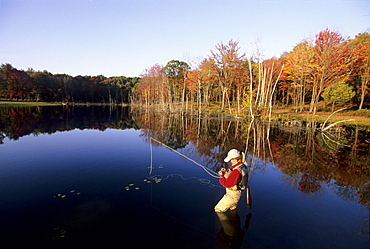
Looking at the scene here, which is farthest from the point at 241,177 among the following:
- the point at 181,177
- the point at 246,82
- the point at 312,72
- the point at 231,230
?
the point at 246,82

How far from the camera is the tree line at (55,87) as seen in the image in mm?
66938

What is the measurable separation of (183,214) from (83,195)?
12.1ft

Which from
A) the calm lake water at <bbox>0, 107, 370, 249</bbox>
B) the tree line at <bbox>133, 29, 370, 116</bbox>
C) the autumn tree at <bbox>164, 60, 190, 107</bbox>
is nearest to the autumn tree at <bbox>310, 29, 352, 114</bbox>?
the tree line at <bbox>133, 29, 370, 116</bbox>

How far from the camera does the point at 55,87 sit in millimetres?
78188

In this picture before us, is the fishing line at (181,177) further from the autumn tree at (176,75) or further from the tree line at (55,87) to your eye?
the tree line at (55,87)

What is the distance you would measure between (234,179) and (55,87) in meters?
93.0

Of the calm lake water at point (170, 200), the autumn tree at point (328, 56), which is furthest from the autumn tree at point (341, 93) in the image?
the calm lake water at point (170, 200)

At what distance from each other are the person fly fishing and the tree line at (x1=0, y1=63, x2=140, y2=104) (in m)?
81.8

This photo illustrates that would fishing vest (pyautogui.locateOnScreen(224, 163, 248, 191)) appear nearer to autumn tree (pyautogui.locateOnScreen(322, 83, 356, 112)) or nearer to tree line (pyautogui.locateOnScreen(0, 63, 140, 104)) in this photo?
autumn tree (pyautogui.locateOnScreen(322, 83, 356, 112))

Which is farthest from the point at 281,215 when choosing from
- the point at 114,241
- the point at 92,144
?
the point at 92,144

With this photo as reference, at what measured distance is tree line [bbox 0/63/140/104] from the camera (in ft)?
220

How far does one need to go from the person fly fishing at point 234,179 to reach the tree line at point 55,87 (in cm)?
8176

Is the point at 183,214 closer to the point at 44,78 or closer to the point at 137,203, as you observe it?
the point at 137,203

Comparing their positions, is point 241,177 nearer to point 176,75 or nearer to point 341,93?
point 341,93
